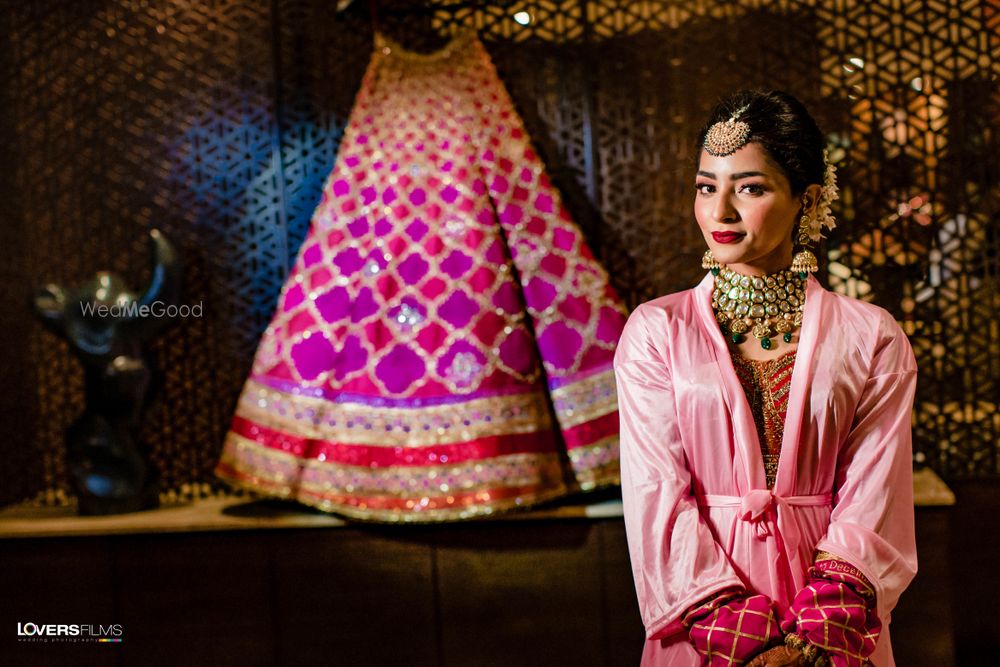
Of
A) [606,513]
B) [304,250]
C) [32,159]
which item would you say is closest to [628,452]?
[606,513]

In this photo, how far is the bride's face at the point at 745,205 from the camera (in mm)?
1496

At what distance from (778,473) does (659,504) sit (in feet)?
0.69

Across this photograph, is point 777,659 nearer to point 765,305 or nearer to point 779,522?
point 779,522

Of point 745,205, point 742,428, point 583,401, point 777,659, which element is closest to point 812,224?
point 745,205

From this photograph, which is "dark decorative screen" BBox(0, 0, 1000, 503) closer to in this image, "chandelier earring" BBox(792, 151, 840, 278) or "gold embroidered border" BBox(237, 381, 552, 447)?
"gold embroidered border" BBox(237, 381, 552, 447)

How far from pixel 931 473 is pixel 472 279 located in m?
1.41

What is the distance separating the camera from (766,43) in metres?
2.58

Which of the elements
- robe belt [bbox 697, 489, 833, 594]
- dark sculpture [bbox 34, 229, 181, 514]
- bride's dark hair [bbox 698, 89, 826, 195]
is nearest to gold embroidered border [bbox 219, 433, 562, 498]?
dark sculpture [bbox 34, 229, 181, 514]

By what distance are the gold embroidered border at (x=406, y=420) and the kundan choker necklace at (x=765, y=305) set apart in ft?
2.79

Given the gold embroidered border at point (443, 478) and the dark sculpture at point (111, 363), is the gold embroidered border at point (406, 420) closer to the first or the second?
the gold embroidered border at point (443, 478)

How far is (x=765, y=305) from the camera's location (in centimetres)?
158

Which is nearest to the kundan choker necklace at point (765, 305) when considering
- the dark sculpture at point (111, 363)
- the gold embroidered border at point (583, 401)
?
the gold embroidered border at point (583, 401)

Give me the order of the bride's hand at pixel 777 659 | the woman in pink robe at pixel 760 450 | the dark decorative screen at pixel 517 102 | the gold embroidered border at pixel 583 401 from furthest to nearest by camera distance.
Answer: the dark decorative screen at pixel 517 102
the gold embroidered border at pixel 583 401
the woman in pink robe at pixel 760 450
the bride's hand at pixel 777 659

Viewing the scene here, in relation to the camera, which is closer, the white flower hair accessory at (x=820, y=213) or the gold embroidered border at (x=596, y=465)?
the white flower hair accessory at (x=820, y=213)
